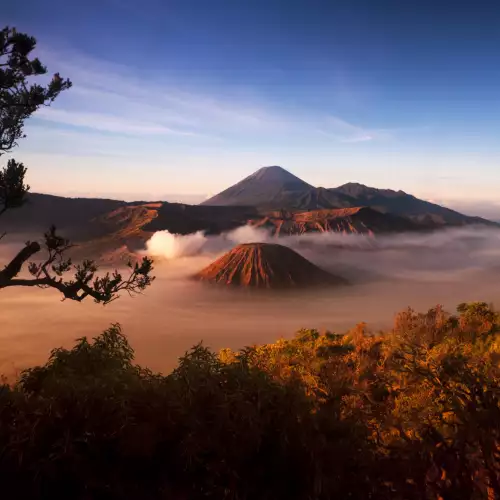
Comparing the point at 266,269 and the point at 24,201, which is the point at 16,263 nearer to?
the point at 24,201

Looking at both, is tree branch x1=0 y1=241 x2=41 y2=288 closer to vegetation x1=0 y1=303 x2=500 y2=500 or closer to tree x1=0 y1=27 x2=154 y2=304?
tree x1=0 y1=27 x2=154 y2=304

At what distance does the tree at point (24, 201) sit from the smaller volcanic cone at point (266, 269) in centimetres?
16160

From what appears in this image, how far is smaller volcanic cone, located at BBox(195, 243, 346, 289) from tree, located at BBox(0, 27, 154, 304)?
530ft

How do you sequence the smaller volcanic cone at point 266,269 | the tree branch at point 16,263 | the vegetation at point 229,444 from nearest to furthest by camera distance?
the vegetation at point 229,444 → the tree branch at point 16,263 → the smaller volcanic cone at point 266,269

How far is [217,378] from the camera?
260 inches

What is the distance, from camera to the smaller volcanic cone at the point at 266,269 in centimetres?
17775

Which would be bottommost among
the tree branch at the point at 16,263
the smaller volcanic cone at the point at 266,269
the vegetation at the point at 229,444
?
the smaller volcanic cone at the point at 266,269

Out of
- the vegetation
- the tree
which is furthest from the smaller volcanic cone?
the vegetation

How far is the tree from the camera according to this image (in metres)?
11.6

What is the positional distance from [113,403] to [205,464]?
5.00ft

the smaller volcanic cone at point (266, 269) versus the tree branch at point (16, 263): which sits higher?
the tree branch at point (16, 263)

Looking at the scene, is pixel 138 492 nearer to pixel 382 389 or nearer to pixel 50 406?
pixel 50 406

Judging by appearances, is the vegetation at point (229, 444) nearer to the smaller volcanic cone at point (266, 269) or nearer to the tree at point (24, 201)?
the tree at point (24, 201)

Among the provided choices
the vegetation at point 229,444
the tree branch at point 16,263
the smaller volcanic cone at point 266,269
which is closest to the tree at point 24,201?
the tree branch at point 16,263
